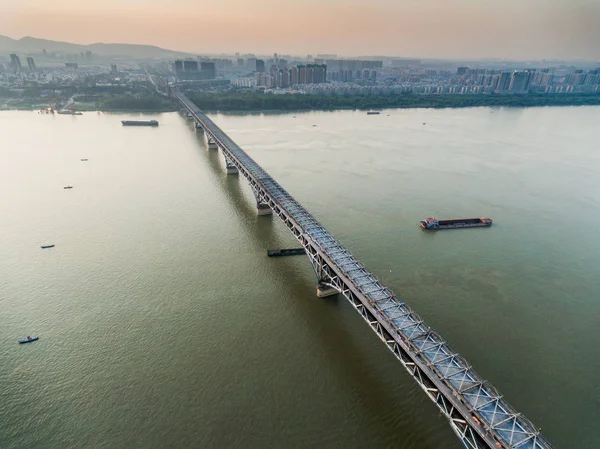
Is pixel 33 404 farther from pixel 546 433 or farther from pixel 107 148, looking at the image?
pixel 107 148

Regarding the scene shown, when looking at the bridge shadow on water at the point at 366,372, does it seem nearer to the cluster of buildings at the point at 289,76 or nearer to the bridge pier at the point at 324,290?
the bridge pier at the point at 324,290

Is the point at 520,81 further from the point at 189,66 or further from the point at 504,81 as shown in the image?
the point at 189,66

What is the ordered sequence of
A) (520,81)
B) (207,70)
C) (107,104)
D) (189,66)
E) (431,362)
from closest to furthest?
(431,362) → (107,104) → (520,81) → (207,70) → (189,66)

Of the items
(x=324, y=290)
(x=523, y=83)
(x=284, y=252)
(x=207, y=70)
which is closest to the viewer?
(x=324, y=290)

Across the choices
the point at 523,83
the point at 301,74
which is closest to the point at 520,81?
the point at 523,83

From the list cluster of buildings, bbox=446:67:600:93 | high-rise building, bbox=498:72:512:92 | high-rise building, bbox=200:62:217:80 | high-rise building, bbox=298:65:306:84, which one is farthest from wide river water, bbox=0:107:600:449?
high-rise building, bbox=200:62:217:80

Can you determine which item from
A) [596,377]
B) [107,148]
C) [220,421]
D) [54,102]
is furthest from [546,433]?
[54,102]
